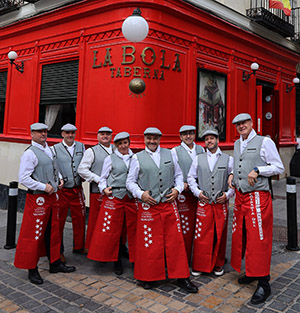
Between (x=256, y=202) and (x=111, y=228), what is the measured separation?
1964 millimetres

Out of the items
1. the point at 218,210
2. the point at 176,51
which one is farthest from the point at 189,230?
the point at 176,51

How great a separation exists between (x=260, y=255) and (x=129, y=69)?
4.69 meters

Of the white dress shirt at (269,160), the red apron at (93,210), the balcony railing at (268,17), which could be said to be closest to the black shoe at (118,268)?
the red apron at (93,210)

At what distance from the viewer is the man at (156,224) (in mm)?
3766

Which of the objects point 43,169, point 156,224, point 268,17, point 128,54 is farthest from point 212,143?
point 268,17

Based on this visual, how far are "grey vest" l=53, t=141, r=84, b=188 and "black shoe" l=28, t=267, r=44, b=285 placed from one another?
1319 millimetres

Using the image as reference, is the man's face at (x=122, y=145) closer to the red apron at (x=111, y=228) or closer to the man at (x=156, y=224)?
the man at (x=156, y=224)

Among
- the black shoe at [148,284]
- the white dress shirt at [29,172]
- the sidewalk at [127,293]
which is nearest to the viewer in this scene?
the sidewalk at [127,293]

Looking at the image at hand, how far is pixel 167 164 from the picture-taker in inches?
154

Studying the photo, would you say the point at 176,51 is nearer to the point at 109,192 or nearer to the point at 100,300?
the point at 109,192

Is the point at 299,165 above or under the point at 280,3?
under

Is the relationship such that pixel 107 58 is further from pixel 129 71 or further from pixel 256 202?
pixel 256 202

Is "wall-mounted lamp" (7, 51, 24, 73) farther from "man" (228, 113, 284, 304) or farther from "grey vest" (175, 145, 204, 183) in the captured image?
"man" (228, 113, 284, 304)

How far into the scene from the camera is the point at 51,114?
8547 millimetres
